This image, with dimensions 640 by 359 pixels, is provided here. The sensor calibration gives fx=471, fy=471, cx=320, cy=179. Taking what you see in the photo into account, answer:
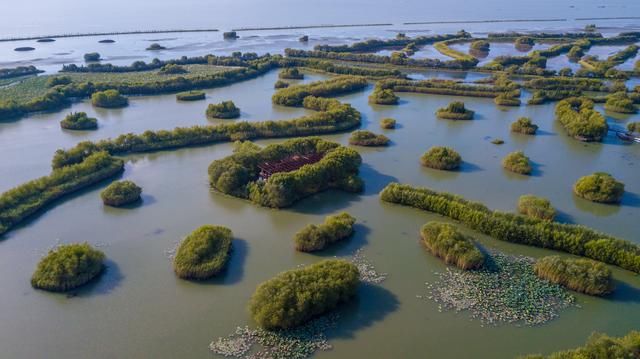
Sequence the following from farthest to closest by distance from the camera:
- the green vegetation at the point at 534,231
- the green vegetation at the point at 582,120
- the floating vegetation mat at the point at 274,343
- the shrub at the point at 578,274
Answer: the green vegetation at the point at 582,120, the green vegetation at the point at 534,231, the shrub at the point at 578,274, the floating vegetation mat at the point at 274,343

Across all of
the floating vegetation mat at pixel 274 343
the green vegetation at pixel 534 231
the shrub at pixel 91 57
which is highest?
the shrub at pixel 91 57

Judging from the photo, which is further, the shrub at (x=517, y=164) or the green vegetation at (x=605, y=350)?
the shrub at (x=517, y=164)

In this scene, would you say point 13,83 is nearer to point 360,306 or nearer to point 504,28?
point 360,306

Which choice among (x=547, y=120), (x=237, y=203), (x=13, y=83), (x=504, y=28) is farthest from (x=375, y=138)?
(x=504, y=28)

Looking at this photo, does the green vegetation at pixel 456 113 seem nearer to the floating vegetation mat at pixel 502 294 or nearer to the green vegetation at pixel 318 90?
the green vegetation at pixel 318 90

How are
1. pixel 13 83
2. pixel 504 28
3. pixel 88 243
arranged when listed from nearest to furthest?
pixel 88 243, pixel 13 83, pixel 504 28

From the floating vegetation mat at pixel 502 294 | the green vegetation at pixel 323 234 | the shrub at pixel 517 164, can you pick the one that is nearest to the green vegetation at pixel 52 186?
the green vegetation at pixel 323 234
